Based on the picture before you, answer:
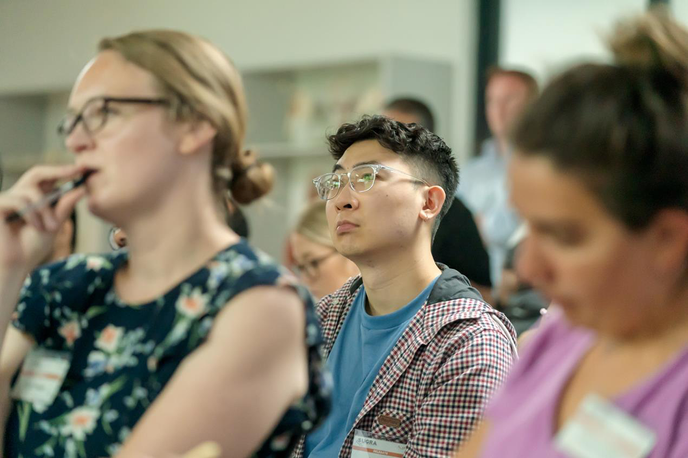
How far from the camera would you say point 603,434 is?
3.52ft

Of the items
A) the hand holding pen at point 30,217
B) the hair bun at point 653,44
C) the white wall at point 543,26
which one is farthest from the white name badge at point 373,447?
the white wall at point 543,26

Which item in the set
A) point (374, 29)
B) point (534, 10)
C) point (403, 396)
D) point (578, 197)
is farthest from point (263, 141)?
point (578, 197)

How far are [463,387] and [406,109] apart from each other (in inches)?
100

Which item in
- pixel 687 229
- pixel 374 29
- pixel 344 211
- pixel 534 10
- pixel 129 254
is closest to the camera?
pixel 687 229

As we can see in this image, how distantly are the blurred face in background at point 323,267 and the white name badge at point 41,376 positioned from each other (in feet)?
6.48

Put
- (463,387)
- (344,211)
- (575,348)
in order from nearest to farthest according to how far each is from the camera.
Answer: (575,348), (463,387), (344,211)

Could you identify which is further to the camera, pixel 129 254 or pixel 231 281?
pixel 129 254

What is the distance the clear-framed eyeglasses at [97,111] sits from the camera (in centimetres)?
133

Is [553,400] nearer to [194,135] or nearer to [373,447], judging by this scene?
[194,135]

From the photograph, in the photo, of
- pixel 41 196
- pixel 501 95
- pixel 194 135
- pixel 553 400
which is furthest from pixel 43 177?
pixel 501 95

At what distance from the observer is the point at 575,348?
4.15 ft

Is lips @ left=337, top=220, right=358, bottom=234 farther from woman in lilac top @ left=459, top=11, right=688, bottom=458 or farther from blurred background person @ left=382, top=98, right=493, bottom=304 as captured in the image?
woman in lilac top @ left=459, top=11, right=688, bottom=458

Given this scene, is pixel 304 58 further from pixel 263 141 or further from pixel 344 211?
pixel 344 211

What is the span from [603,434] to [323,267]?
7.83ft
